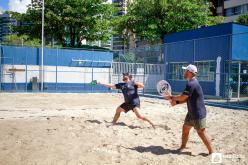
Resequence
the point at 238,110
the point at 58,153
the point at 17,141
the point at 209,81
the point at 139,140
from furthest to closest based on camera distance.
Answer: the point at 209,81 < the point at 238,110 < the point at 139,140 < the point at 17,141 < the point at 58,153

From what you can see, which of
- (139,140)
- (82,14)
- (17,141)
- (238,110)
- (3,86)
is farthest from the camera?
(82,14)

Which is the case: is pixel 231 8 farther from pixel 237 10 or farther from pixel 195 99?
pixel 195 99

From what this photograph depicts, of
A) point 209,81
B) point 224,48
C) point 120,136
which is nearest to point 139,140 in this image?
point 120,136

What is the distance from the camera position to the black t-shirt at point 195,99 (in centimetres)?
655

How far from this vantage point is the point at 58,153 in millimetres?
6598

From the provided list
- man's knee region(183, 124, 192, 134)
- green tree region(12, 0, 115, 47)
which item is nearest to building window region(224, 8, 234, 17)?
green tree region(12, 0, 115, 47)

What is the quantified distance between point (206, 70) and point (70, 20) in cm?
1748

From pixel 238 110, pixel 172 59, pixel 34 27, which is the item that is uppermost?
pixel 34 27

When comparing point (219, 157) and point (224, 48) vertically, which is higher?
point (224, 48)

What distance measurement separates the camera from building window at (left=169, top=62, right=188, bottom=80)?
24.8m

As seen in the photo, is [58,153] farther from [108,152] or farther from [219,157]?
[219,157]

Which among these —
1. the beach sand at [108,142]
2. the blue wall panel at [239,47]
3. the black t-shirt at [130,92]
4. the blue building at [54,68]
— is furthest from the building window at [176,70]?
the black t-shirt at [130,92]

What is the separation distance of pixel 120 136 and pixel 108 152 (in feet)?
5.53

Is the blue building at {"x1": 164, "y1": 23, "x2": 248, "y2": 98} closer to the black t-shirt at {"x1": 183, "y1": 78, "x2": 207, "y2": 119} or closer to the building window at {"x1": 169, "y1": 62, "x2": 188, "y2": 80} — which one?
the building window at {"x1": 169, "y1": 62, "x2": 188, "y2": 80}
